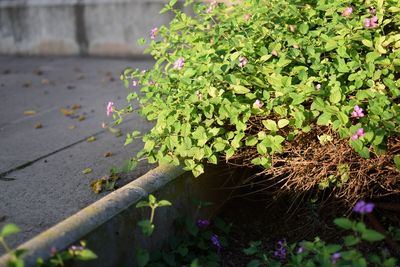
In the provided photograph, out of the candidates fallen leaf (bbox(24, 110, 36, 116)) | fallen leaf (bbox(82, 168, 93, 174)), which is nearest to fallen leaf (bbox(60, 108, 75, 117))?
fallen leaf (bbox(24, 110, 36, 116))

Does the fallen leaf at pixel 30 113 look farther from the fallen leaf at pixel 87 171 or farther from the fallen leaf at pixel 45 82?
the fallen leaf at pixel 87 171

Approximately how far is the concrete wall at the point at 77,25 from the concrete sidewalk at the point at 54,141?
0.48 m

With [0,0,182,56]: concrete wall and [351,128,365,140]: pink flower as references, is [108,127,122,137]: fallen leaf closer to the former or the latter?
[351,128,365,140]: pink flower

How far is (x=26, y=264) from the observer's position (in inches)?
83.8

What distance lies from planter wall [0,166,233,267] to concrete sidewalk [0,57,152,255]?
311 mm

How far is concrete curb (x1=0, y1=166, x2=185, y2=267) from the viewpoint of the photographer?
7.28ft

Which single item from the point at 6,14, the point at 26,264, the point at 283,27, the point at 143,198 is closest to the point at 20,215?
the point at 143,198

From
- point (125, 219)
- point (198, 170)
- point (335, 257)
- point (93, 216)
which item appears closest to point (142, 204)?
point (125, 219)

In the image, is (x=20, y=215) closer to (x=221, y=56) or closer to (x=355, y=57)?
(x=221, y=56)

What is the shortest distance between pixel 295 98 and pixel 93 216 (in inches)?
42.8

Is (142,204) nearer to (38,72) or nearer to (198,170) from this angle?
(198,170)

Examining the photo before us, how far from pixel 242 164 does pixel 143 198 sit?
0.75 meters

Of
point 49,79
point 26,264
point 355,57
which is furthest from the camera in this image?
point 49,79

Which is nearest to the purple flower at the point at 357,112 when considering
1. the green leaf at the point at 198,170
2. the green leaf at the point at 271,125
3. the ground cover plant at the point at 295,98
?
the ground cover plant at the point at 295,98
